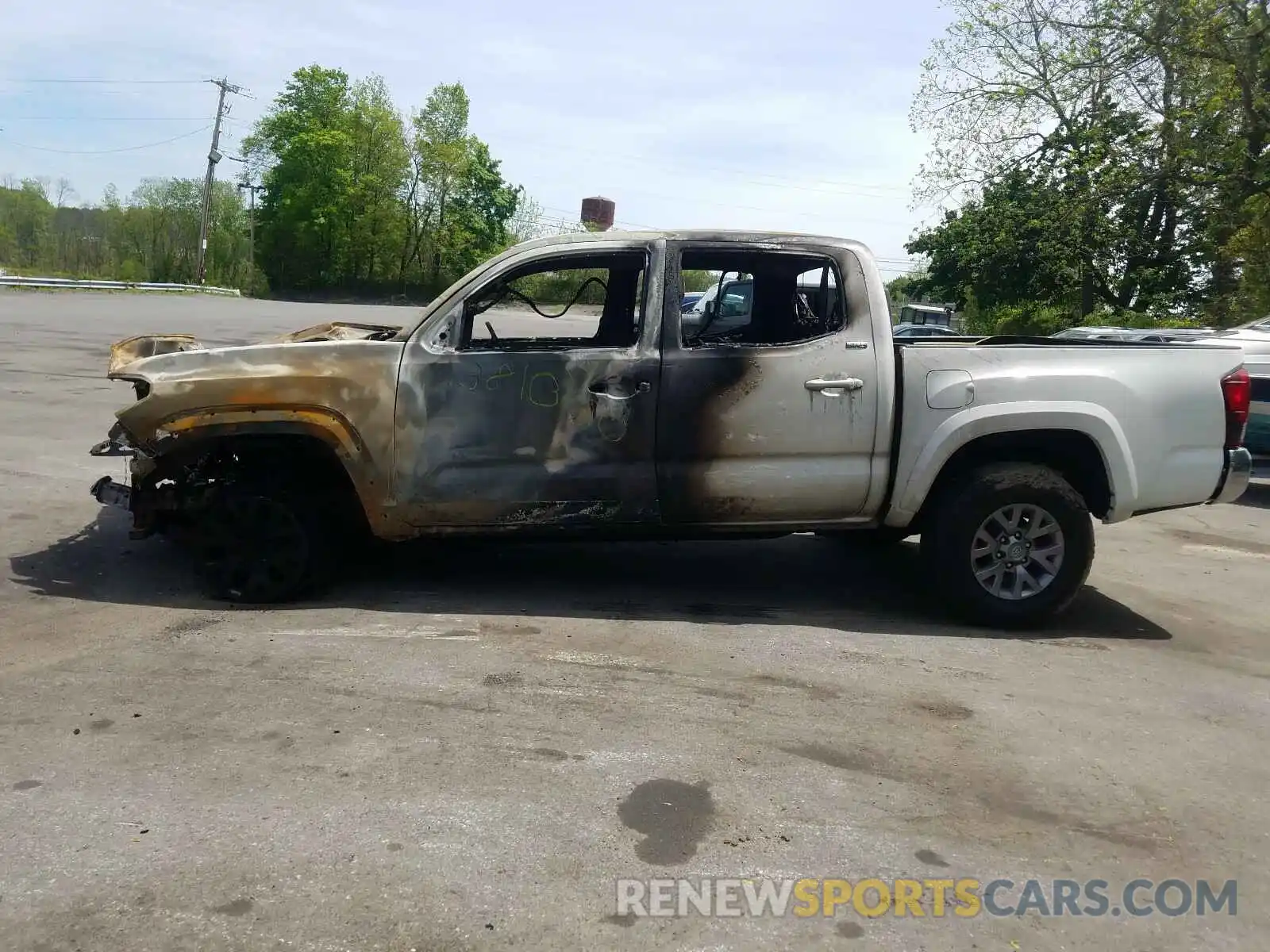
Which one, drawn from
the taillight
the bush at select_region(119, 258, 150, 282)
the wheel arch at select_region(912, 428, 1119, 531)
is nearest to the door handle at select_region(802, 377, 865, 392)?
the wheel arch at select_region(912, 428, 1119, 531)

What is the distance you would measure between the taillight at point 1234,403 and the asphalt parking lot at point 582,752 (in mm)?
1074

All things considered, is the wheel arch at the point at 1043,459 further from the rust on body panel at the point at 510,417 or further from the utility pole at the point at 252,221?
the utility pole at the point at 252,221

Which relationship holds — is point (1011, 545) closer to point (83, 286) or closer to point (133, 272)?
point (83, 286)

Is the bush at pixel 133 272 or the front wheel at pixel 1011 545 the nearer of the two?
the front wheel at pixel 1011 545

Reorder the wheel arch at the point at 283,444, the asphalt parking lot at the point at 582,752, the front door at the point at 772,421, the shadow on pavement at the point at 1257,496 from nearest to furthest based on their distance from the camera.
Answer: the asphalt parking lot at the point at 582,752 → the wheel arch at the point at 283,444 → the front door at the point at 772,421 → the shadow on pavement at the point at 1257,496

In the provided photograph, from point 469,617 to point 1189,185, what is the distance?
23.1 metres

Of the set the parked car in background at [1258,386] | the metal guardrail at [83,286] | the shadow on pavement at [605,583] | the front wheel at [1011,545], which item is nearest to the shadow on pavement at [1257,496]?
the parked car in background at [1258,386]

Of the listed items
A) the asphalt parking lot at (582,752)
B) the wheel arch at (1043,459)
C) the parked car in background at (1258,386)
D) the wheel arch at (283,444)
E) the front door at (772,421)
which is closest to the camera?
the asphalt parking lot at (582,752)

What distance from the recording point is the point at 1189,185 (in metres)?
22.6

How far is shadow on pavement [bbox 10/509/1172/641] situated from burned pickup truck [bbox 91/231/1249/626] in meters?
0.36

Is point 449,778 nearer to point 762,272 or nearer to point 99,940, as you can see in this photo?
point 99,940

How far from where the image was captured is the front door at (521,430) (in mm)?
4965

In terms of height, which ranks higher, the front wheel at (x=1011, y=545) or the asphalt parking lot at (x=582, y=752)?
the front wheel at (x=1011, y=545)

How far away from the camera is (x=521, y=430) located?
4980mm
